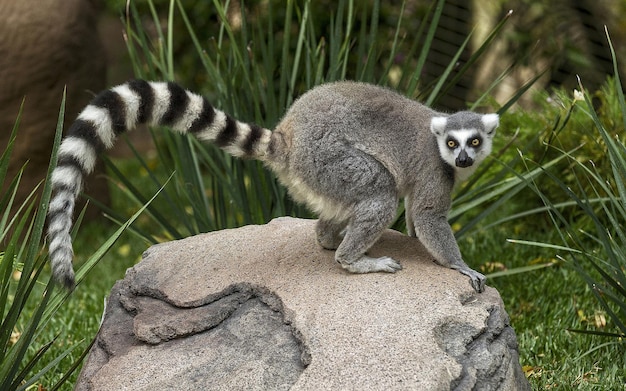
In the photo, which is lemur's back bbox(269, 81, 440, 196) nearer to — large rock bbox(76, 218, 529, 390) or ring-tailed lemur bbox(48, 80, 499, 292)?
ring-tailed lemur bbox(48, 80, 499, 292)

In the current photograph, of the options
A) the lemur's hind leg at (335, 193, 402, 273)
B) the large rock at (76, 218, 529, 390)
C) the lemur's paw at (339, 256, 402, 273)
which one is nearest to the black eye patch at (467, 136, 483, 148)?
the lemur's hind leg at (335, 193, 402, 273)

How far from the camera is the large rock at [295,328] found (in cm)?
308

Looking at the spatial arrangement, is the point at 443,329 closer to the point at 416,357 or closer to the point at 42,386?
the point at 416,357

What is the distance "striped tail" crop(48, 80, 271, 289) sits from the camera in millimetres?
3246

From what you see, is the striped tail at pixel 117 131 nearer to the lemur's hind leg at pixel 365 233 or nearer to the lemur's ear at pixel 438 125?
the lemur's hind leg at pixel 365 233

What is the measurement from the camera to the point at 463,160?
12.7 ft

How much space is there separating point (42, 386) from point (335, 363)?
2.03m

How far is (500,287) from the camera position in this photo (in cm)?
565

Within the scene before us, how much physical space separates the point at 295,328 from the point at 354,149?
991 millimetres

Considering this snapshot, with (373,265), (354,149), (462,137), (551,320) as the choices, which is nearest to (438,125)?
(462,137)

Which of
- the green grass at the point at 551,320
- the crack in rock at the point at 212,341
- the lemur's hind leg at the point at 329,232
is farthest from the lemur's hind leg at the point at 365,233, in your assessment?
the green grass at the point at 551,320

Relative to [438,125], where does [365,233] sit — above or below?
below

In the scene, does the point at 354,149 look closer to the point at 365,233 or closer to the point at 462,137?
the point at 365,233

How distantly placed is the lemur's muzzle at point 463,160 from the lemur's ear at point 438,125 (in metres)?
0.15
